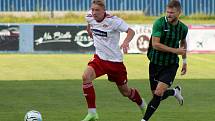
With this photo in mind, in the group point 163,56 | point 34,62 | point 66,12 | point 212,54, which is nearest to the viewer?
point 163,56

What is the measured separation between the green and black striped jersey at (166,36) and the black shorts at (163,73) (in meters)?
0.08

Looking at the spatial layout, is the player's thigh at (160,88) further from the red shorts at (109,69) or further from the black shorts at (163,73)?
the red shorts at (109,69)

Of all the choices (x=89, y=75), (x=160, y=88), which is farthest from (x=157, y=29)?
(x=89, y=75)

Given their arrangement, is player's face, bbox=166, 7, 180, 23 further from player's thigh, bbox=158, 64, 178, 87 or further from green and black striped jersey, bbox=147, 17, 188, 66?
player's thigh, bbox=158, 64, 178, 87

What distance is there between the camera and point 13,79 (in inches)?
735

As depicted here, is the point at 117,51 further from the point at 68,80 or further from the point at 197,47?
the point at 197,47

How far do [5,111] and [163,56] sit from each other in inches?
122

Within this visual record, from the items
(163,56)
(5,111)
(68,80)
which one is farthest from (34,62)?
(163,56)

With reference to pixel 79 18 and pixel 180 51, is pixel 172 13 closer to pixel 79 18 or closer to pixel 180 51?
pixel 180 51

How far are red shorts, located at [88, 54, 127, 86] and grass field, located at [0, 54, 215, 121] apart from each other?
26.7 inches

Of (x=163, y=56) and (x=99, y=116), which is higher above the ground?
(x=163, y=56)

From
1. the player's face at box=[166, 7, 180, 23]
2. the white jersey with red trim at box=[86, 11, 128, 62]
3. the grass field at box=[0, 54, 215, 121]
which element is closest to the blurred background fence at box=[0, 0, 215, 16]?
the grass field at box=[0, 54, 215, 121]

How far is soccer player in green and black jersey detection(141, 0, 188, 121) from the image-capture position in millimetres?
10021

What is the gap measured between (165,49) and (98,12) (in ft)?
4.08
